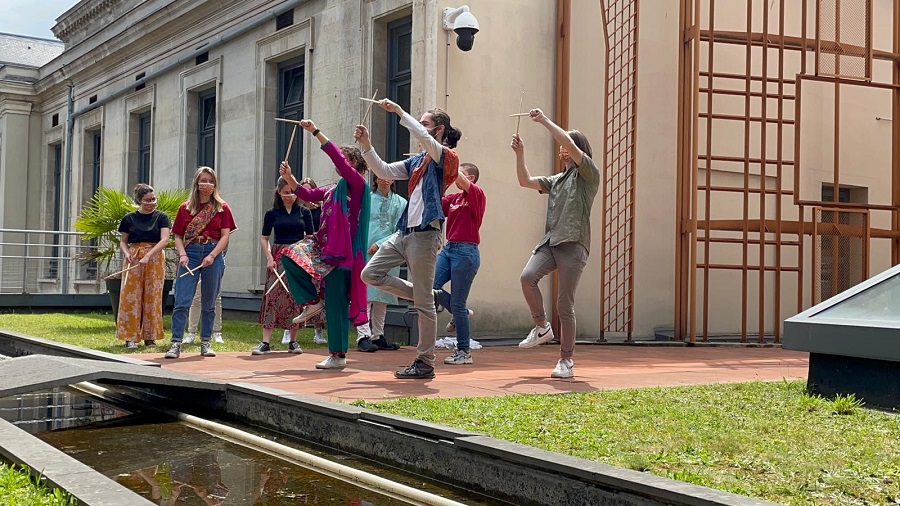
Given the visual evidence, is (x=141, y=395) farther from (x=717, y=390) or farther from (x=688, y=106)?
(x=688, y=106)

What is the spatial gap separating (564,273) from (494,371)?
127cm

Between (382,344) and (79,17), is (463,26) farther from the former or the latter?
(79,17)

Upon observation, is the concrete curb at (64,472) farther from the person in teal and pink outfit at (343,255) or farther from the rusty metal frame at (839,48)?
the rusty metal frame at (839,48)

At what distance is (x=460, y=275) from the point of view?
9141 millimetres

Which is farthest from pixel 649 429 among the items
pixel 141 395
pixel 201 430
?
pixel 141 395

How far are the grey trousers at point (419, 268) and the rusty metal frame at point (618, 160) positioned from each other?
19.5 ft

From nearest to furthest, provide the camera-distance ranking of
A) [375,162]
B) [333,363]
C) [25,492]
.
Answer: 1. [25,492]
2. [375,162]
3. [333,363]

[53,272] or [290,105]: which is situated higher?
[290,105]

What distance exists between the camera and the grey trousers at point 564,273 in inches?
292

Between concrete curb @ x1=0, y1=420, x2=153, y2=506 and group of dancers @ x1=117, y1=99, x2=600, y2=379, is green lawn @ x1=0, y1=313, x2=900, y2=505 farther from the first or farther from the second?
concrete curb @ x1=0, y1=420, x2=153, y2=506

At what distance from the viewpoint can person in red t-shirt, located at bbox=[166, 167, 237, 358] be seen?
9.59 metres

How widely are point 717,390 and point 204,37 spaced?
1470cm

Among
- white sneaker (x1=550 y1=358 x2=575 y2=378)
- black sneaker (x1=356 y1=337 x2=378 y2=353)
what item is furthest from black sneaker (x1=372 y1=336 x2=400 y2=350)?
white sneaker (x1=550 y1=358 x2=575 y2=378)

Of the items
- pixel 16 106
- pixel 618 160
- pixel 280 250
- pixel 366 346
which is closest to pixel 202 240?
pixel 280 250
